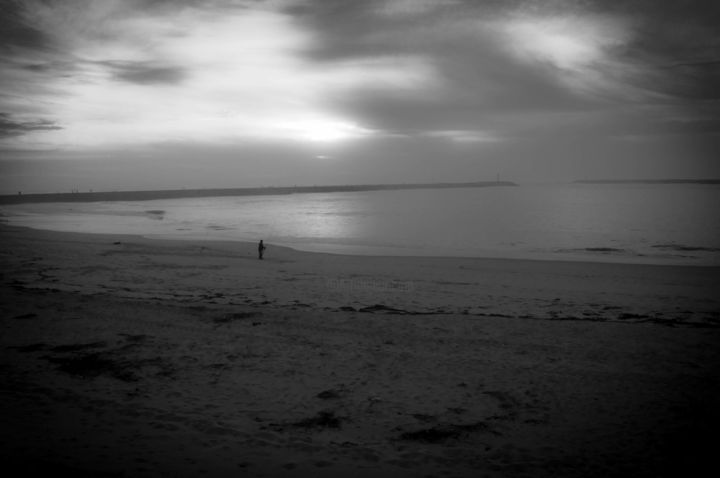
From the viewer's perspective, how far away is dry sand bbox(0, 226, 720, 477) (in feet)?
19.2

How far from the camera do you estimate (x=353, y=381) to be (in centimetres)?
834

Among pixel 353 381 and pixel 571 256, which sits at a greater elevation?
pixel 571 256

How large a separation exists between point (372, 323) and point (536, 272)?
12699mm

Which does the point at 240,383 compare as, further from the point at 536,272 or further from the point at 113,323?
the point at 536,272

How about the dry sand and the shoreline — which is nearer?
the dry sand

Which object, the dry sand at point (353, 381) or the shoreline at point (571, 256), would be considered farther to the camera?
the shoreline at point (571, 256)

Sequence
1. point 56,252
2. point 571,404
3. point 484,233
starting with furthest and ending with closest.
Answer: point 484,233 → point 56,252 → point 571,404

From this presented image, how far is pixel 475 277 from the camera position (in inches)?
786

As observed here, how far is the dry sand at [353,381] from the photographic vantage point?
5.85 meters

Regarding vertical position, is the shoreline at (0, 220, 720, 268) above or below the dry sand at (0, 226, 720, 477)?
above

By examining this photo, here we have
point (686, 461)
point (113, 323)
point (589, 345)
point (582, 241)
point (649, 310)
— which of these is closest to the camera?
point (686, 461)

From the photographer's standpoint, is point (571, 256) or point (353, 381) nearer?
point (353, 381)

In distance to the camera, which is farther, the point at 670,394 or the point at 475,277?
the point at 475,277

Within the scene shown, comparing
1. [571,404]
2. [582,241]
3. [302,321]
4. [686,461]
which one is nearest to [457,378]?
[571,404]
